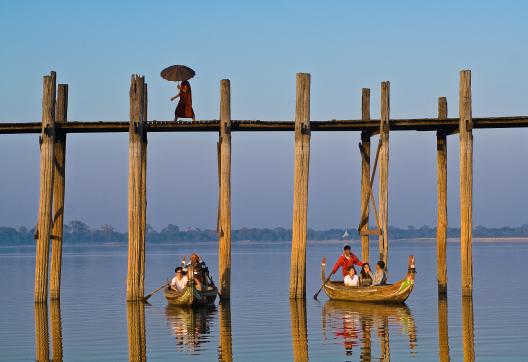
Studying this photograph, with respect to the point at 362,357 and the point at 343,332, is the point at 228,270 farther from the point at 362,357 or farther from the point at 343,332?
the point at 362,357

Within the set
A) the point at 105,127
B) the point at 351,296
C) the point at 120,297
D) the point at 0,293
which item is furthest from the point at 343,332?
the point at 0,293

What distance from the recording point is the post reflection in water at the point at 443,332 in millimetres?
20344

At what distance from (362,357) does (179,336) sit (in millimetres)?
4971

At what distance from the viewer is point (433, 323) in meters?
25.8

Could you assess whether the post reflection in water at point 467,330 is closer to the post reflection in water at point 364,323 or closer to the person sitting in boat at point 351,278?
the post reflection in water at point 364,323

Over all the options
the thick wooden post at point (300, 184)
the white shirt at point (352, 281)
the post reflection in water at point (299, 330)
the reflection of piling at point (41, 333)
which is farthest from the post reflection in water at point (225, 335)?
the white shirt at point (352, 281)

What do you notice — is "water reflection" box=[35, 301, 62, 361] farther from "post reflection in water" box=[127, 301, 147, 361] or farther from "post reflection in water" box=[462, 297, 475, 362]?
"post reflection in water" box=[462, 297, 475, 362]

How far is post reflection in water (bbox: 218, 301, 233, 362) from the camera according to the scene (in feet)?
67.6

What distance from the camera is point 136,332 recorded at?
24609 millimetres

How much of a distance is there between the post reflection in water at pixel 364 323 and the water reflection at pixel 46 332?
16.9 ft

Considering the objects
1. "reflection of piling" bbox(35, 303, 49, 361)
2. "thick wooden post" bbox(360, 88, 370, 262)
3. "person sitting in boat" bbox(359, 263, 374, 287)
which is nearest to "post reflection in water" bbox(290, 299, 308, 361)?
"person sitting in boat" bbox(359, 263, 374, 287)

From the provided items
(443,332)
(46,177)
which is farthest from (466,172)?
(46,177)

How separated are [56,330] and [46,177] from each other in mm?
4614

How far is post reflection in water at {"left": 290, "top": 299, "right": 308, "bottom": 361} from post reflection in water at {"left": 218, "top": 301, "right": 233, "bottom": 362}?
1.14 meters
